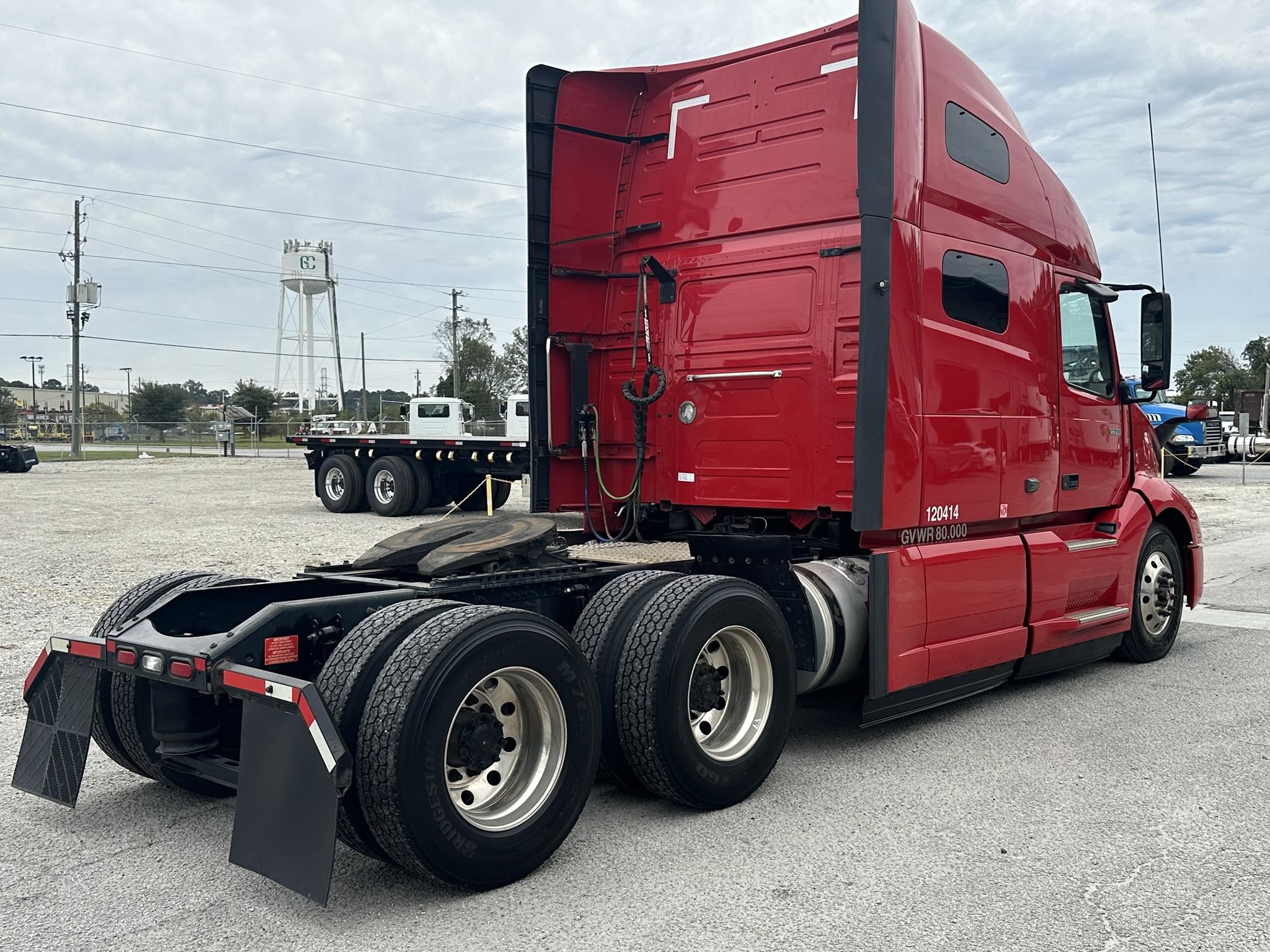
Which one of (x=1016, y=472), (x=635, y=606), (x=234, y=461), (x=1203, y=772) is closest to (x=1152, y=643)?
(x=1016, y=472)

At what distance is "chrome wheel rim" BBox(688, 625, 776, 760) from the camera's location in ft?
14.6

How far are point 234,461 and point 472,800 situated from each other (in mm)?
43617

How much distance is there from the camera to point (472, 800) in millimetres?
3684

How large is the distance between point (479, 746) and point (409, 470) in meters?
17.0

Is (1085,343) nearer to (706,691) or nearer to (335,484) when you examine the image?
(706,691)

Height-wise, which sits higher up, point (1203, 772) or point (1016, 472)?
point (1016, 472)

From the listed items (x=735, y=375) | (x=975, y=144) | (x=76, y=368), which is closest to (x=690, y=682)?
(x=735, y=375)

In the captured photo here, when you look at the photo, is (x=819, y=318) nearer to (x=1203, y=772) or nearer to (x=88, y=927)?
(x=1203, y=772)

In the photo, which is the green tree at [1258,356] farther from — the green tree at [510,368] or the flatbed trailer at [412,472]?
the flatbed trailer at [412,472]

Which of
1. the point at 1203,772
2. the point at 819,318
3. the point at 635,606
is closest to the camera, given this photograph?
the point at 635,606

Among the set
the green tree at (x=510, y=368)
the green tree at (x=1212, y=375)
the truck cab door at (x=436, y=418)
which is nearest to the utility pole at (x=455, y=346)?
the green tree at (x=510, y=368)

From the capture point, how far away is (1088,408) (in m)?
6.79

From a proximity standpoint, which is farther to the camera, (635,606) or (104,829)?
(635,606)

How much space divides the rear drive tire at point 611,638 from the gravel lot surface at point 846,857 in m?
0.21
